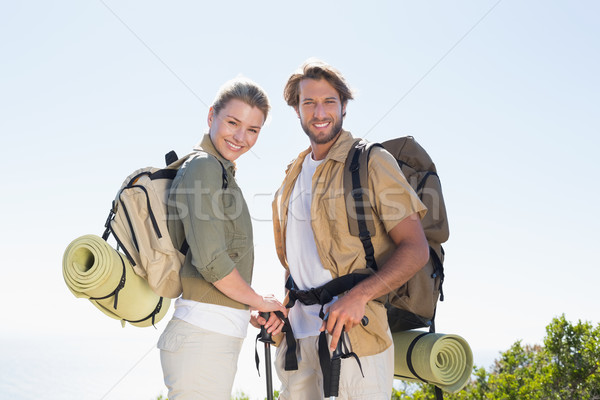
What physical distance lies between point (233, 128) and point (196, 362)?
1.36 meters

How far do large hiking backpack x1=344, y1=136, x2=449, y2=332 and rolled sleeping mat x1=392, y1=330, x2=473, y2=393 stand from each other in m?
0.13

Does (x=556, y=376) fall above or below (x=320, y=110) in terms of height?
below

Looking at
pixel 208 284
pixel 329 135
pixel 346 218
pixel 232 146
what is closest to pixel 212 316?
pixel 208 284

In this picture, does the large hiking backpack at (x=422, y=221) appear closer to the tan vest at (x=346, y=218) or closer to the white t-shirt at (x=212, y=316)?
the tan vest at (x=346, y=218)

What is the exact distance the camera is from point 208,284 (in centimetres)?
271

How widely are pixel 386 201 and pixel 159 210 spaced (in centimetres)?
124

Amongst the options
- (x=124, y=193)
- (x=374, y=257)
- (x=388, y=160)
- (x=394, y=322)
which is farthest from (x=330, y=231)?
(x=124, y=193)

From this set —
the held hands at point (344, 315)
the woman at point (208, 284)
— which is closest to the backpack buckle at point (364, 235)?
the held hands at point (344, 315)

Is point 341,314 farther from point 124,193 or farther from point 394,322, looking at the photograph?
point 124,193

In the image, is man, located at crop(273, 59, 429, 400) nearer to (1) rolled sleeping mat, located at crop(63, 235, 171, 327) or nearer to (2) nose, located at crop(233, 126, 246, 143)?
(2) nose, located at crop(233, 126, 246, 143)

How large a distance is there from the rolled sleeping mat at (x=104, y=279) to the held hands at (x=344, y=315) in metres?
1.05

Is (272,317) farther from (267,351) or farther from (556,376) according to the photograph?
(556,376)

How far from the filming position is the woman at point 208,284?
101 inches

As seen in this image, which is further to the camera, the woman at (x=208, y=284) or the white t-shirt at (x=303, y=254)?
the white t-shirt at (x=303, y=254)
